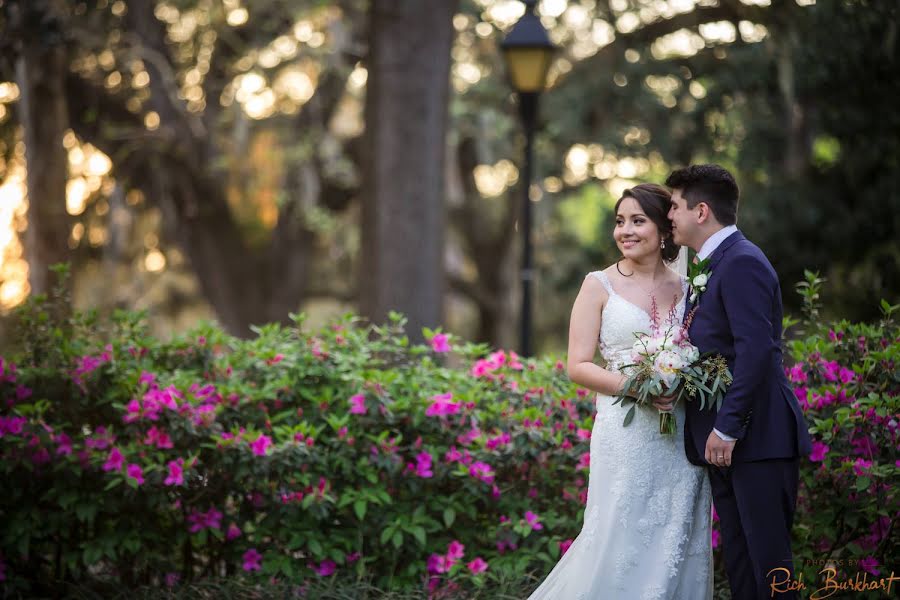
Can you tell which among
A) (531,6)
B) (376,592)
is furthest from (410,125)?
(376,592)

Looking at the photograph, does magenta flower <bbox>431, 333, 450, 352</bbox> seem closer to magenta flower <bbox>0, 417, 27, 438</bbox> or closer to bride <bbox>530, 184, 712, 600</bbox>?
bride <bbox>530, 184, 712, 600</bbox>

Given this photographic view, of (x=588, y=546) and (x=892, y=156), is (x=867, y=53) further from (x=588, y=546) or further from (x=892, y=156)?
(x=588, y=546)

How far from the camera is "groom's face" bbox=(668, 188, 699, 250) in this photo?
13.0ft

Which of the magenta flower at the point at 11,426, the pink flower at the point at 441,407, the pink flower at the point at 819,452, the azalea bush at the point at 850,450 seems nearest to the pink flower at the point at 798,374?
the azalea bush at the point at 850,450

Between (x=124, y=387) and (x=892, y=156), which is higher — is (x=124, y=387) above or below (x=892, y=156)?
below

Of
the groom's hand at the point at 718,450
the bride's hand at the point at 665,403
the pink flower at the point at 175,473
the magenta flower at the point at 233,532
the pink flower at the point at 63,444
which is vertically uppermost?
the bride's hand at the point at 665,403

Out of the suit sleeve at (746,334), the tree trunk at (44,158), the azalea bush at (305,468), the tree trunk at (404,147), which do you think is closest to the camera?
the suit sleeve at (746,334)

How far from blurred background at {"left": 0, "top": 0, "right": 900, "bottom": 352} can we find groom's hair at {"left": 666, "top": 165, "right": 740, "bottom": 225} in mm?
5237

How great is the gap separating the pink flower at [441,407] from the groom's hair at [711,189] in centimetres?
171

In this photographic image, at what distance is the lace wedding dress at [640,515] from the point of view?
397cm

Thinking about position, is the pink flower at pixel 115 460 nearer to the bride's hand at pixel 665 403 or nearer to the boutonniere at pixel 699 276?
the bride's hand at pixel 665 403

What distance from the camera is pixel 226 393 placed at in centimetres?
515

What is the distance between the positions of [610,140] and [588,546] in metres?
10.2

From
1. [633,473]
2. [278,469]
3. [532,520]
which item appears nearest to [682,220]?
[633,473]
